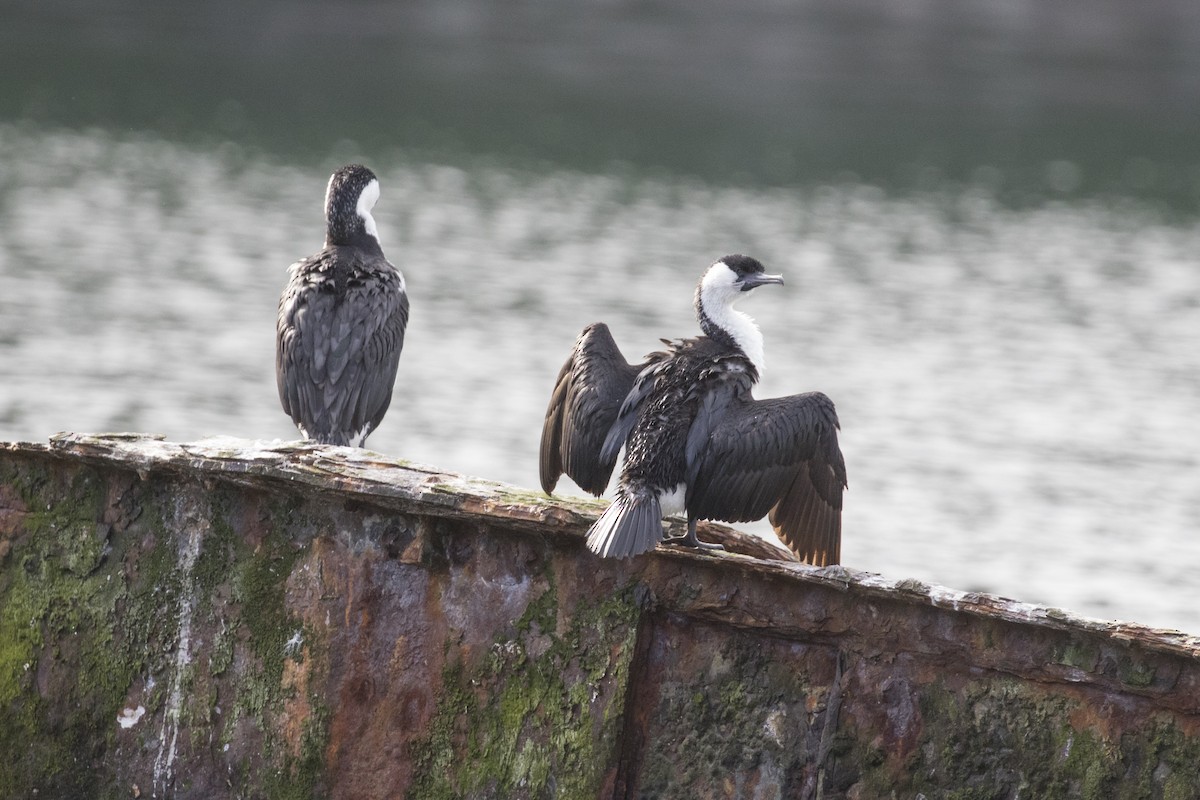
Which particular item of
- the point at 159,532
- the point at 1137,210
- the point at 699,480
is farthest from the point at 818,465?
the point at 1137,210

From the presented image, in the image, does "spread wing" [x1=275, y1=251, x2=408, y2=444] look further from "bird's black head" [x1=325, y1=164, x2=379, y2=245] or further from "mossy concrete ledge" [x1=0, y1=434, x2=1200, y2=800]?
"mossy concrete ledge" [x1=0, y1=434, x2=1200, y2=800]

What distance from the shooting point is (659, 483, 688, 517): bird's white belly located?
5109mm

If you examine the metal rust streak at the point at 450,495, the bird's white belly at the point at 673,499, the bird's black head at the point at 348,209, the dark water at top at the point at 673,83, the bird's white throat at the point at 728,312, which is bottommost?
the metal rust streak at the point at 450,495

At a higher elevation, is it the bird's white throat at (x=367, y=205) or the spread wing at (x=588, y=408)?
the bird's white throat at (x=367, y=205)

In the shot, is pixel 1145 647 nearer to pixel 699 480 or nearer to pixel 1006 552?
pixel 699 480

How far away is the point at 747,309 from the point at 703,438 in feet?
45.5

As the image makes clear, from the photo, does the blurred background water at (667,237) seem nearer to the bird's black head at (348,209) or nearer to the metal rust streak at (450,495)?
the bird's black head at (348,209)

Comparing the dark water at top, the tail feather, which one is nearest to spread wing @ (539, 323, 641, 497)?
the tail feather

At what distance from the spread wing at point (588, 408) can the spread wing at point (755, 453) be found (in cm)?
39

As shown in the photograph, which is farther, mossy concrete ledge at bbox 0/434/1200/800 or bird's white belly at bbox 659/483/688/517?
bird's white belly at bbox 659/483/688/517

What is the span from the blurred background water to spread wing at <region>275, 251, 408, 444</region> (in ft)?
18.7

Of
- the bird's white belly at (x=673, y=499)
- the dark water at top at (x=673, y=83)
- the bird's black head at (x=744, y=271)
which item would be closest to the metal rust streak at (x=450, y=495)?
the bird's white belly at (x=673, y=499)

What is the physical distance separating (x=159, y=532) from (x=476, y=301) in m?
15.7

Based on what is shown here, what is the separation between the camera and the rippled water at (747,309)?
13.9 meters
